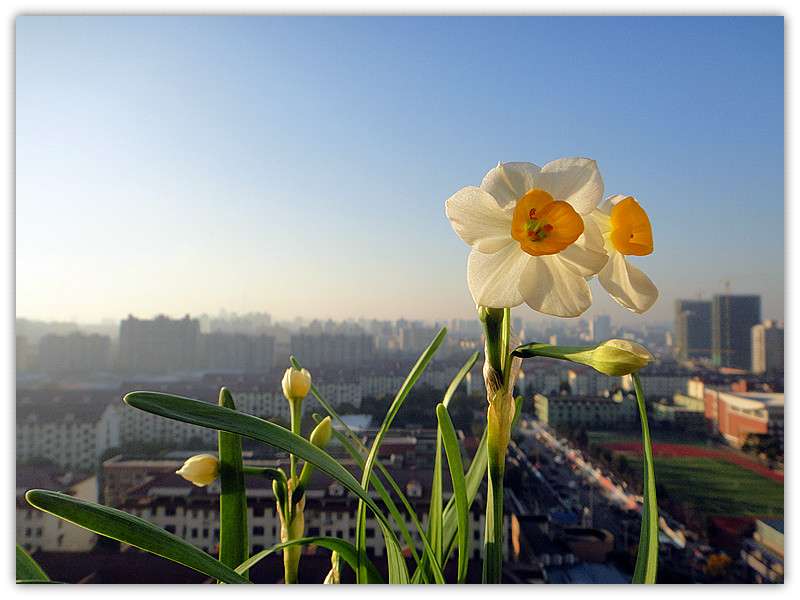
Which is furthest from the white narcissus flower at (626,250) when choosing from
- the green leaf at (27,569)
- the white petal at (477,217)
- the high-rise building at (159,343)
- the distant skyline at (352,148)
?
the high-rise building at (159,343)

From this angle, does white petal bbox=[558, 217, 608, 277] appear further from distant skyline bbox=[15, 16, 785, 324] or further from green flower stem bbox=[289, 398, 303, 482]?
distant skyline bbox=[15, 16, 785, 324]

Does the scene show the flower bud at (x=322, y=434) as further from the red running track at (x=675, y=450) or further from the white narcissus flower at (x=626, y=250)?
the red running track at (x=675, y=450)

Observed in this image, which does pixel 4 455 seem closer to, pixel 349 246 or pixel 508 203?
pixel 349 246

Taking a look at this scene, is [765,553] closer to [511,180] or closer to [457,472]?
[457,472]

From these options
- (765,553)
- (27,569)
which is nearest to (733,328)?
(765,553)

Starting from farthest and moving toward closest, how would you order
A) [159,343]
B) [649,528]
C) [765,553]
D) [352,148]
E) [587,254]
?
[159,343] → [352,148] → [765,553] → [649,528] → [587,254]
